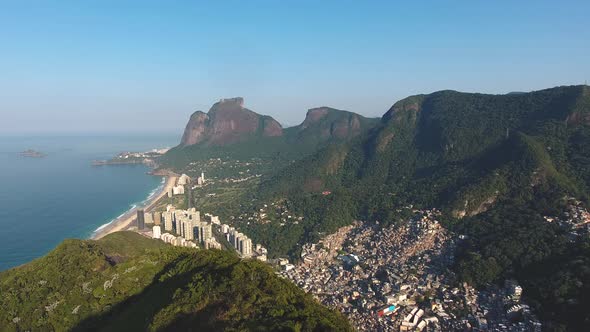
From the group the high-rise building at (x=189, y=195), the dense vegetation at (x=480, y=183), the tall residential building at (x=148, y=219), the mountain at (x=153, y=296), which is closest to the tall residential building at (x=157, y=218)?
the tall residential building at (x=148, y=219)

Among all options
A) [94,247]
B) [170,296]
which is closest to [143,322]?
[170,296]

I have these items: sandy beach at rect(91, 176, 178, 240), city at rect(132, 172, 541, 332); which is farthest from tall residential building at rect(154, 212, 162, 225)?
city at rect(132, 172, 541, 332)

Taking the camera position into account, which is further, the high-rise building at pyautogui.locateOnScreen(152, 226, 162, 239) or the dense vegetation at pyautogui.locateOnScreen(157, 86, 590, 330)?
the high-rise building at pyautogui.locateOnScreen(152, 226, 162, 239)

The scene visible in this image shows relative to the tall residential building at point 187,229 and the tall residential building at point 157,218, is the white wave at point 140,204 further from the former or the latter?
the tall residential building at point 187,229

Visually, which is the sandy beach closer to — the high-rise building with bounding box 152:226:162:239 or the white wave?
the white wave

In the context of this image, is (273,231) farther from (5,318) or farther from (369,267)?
(5,318)

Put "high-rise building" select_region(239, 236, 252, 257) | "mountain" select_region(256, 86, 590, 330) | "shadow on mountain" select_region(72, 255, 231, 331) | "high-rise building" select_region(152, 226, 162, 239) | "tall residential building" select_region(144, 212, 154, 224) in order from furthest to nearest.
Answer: "tall residential building" select_region(144, 212, 154, 224) < "high-rise building" select_region(152, 226, 162, 239) < "high-rise building" select_region(239, 236, 252, 257) < "mountain" select_region(256, 86, 590, 330) < "shadow on mountain" select_region(72, 255, 231, 331)

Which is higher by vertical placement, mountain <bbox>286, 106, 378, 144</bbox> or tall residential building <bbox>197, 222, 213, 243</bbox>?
mountain <bbox>286, 106, 378, 144</bbox>
